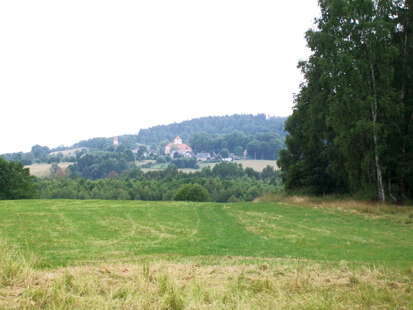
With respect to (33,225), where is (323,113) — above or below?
above

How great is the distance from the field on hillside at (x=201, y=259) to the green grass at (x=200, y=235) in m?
0.04

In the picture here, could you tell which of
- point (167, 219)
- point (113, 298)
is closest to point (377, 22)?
point (167, 219)

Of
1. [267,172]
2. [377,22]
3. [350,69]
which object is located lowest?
[267,172]

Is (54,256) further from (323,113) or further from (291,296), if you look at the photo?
(323,113)

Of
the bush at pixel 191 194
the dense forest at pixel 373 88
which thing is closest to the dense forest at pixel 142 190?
the bush at pixel 191 194

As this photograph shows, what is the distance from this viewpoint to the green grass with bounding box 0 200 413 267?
35.7ft

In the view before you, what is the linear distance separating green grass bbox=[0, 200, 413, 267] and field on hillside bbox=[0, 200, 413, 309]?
4cm

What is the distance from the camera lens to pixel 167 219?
19234mm

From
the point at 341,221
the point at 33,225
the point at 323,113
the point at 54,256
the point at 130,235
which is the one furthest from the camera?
the point at 323,113

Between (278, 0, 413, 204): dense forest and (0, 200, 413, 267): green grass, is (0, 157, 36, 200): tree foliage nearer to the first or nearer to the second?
(0, 200, 413, 267): green grass

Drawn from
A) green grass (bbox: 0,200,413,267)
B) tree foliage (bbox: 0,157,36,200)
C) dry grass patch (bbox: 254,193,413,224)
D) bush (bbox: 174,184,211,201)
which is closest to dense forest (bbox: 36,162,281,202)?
bush (bbox: 174,184,211,201)

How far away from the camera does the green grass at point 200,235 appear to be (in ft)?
35.7

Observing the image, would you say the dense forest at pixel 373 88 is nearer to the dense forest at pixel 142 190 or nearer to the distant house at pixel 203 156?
the dense forest at pixel 142 190

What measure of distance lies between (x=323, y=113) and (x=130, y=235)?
19850 mm
